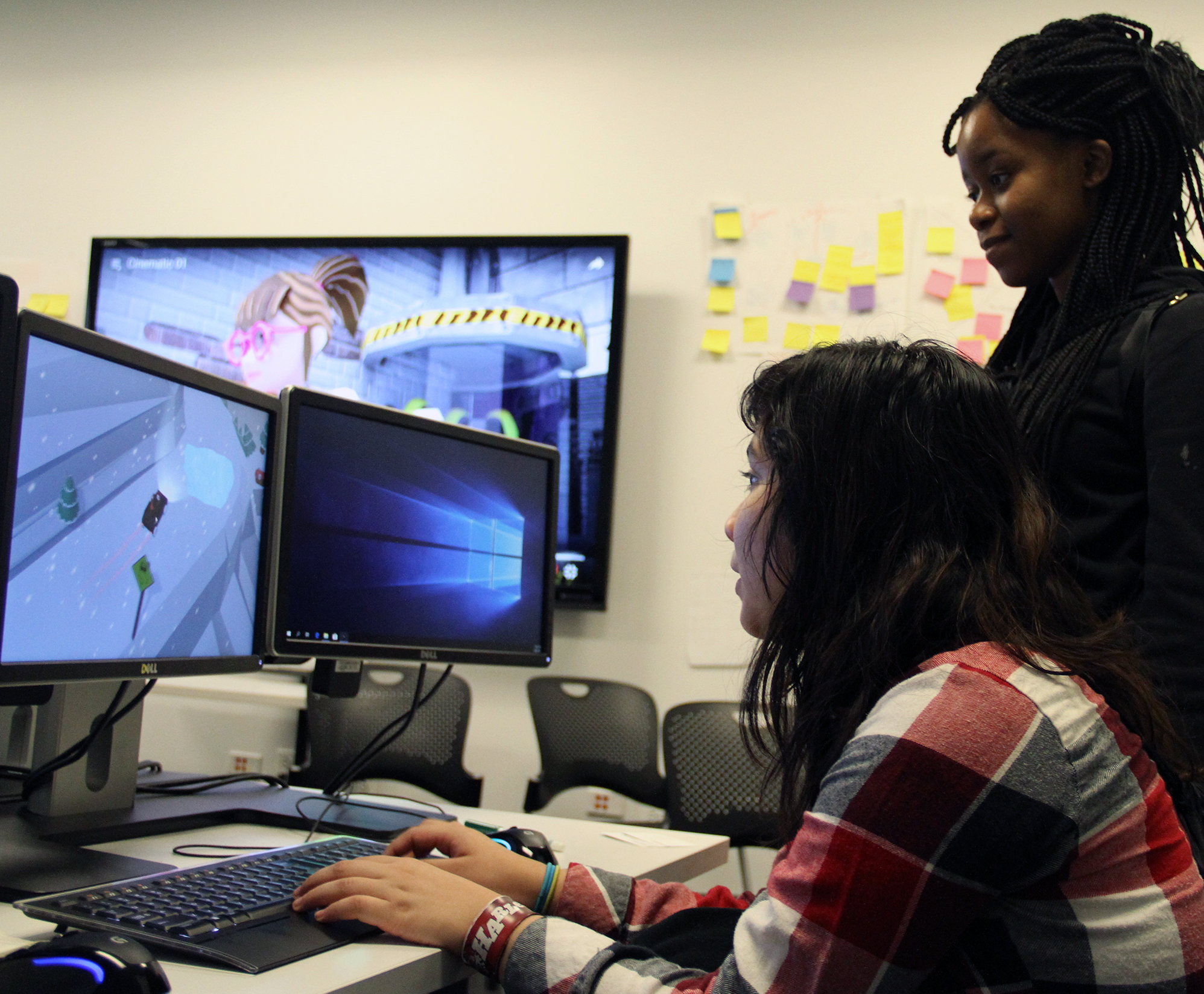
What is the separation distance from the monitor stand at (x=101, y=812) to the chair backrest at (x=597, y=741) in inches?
49.4

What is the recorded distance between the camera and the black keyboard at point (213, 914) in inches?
29.1

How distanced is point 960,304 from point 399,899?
2.45m

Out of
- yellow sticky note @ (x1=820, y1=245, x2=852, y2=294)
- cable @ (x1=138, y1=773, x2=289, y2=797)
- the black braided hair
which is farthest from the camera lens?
yellow sticky note @ (x1=820, y1=245, x2=852, y2=294)

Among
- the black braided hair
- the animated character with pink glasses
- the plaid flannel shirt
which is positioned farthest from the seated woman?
the animated character with pink glasses

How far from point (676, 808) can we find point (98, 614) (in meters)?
1.59

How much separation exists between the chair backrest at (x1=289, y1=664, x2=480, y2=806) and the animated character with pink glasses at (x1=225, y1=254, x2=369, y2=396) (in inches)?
42.1

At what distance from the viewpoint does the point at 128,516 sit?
1.02 m

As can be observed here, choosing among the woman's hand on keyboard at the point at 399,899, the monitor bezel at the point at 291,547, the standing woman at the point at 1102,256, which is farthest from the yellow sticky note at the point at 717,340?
the woman's hand on keyboard at the point at 399,899

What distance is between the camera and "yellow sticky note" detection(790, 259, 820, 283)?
115 inches

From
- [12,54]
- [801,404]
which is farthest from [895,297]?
[12,54]

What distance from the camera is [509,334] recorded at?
3018 mm

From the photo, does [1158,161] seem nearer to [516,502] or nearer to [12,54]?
[516,502]

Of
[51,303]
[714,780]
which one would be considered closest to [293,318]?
[51,303]

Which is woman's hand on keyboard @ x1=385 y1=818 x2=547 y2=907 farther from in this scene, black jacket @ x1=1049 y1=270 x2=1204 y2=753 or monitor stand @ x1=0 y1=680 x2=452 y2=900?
black jacket @ x1=1049 y1=270 x2=1204 y2=753
